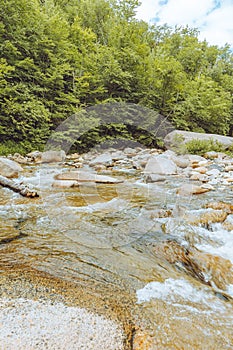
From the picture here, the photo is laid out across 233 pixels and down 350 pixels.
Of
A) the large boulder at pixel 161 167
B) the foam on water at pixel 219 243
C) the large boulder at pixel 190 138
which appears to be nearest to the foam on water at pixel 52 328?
the foam on water at pixel 219 243

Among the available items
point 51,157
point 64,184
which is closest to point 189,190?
point 64,184

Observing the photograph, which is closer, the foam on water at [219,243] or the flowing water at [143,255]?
the flowing water at [143,255]

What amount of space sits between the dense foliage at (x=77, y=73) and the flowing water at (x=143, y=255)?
678 cm

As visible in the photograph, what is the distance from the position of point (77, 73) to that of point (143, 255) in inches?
A: 451

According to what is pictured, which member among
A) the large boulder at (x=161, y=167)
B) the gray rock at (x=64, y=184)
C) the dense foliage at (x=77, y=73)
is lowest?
the gray rock at (x=64, y=184)

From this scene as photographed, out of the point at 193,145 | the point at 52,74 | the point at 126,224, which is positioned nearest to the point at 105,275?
the point at 126,224

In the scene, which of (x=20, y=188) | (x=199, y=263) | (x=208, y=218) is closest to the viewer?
(x=199, y=263)

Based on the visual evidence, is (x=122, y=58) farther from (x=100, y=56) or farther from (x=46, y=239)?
(x=46, y=239)

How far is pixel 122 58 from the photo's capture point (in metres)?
12.2

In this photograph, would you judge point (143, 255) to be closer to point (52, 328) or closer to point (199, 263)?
point (199, 263)

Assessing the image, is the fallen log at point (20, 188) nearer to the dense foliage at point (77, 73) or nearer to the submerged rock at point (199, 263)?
the submerged rock at point (199, 263)

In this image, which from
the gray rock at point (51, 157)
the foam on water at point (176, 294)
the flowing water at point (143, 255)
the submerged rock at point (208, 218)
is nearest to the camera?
the flowing water at point (143, 255)

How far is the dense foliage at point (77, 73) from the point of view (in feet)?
30.1

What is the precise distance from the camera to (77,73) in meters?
11.5
